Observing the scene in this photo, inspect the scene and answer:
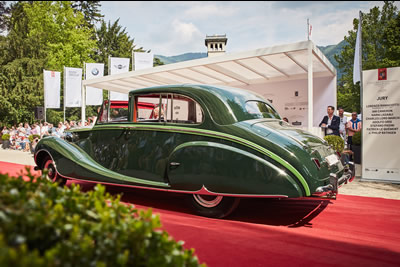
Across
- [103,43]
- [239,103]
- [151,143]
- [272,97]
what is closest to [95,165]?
[151,143]

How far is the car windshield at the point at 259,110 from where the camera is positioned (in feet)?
14.4

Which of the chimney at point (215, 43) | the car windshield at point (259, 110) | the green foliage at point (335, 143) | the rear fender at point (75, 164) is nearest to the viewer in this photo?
the car windshield at point (259, 110)

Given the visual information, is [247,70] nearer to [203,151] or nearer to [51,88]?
[203,151]

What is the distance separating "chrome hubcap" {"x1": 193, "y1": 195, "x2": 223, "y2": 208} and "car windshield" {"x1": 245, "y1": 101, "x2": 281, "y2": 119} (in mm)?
1228

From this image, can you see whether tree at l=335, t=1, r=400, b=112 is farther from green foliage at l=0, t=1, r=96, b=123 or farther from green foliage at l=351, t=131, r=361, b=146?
green foliage at l=0, t=1, r=96, b=123

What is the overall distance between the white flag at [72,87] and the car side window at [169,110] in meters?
16.4

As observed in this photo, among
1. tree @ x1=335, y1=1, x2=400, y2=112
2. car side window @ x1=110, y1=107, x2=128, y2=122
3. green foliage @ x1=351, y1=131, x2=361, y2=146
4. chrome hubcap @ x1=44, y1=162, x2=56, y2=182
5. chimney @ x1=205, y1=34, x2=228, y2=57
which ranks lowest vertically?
chrome hubcap @ x1=44, y1=162, x2=56, y2=182

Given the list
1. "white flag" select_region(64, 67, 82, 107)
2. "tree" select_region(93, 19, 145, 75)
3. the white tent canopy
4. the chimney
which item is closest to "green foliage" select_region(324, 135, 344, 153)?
the white tent canopy

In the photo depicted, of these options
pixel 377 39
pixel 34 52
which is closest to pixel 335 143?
pixel 377 39

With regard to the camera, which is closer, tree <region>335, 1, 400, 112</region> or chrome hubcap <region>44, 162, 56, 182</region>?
chrome hubcap <region>44, 162, 56, 182</region>

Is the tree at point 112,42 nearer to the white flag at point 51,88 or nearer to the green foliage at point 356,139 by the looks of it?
the white flag at point 51,88

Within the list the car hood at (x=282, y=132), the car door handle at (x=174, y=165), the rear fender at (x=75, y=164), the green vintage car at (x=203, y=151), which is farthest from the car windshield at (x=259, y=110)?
the rear fender at (x=75, y=164)

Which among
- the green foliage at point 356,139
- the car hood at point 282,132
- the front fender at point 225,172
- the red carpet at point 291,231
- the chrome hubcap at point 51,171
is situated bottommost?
the red carpet at point 291,231

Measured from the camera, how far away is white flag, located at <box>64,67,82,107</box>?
19.7 m
